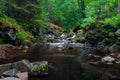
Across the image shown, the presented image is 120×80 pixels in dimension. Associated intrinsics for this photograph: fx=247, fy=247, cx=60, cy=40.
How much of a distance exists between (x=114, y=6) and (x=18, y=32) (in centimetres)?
1272

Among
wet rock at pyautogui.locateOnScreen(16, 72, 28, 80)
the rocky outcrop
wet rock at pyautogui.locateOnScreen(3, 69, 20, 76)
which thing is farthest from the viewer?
the rocky outcrop

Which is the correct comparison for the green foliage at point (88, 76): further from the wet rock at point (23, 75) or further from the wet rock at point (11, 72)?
the wet rock at point (11, 72)

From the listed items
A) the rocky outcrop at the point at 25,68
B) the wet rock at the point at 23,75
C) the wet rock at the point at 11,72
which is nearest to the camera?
the wet rock at the point at 23,75

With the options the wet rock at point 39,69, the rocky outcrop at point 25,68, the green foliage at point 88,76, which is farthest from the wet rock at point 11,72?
the green foliage at point 88,76

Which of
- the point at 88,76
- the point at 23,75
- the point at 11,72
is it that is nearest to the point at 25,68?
the point at 11,72

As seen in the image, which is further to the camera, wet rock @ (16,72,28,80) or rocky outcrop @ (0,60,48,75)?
rocky outcrop @ (0,60,48,75)

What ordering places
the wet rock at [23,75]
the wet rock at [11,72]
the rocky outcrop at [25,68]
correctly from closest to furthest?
the wet rock at [23,75]
the wet rock at [11,72]
the rocky outcrop at [25,68]

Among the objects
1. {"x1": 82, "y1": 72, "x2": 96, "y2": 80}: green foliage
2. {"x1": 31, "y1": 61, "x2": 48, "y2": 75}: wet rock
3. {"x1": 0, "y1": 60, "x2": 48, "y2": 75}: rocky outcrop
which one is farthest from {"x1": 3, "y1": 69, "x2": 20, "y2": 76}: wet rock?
{"x1": 82, "y1": 72, "x2": 96, "y2": 80}: green foliage

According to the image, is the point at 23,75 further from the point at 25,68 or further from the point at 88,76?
the point at 88,76

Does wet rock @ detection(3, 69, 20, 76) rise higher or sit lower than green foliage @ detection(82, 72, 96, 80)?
higher

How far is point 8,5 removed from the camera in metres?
28.6

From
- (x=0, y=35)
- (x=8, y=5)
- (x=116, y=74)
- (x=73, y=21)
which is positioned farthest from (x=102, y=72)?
(x=73, y=21)

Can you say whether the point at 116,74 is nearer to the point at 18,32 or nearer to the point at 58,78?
the point at 58,78

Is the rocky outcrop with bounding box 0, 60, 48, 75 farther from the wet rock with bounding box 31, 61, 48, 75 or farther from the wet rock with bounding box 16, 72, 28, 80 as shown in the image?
the wet rock with bounding box 16, 72, 28, 80
